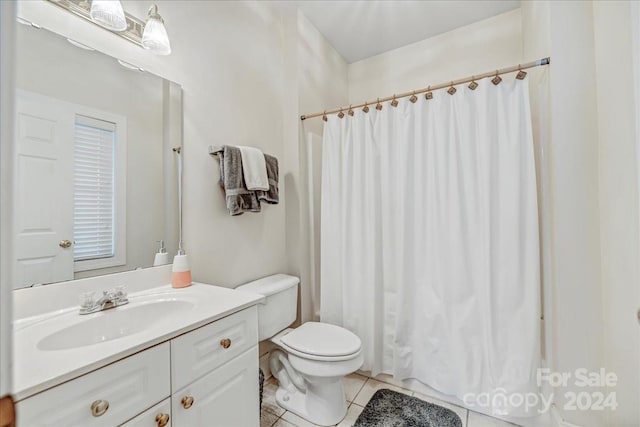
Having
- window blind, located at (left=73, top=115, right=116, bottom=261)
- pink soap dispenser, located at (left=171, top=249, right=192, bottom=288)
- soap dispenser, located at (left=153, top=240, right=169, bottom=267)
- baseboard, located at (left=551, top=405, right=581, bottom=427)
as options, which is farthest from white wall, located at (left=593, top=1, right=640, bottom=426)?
window blind, located at (left=73, top=115, right=116, bottom=261)

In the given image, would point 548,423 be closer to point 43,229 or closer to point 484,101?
point 484,101

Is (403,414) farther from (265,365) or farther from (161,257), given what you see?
(161,257)

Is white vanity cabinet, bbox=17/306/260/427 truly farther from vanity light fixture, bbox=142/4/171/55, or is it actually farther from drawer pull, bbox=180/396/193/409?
vanity light fixture, bbox=142/4/171/55

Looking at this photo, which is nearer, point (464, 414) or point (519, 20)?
point (464, 414)

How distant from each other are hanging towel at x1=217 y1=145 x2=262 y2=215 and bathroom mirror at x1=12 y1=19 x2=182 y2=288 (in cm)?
24

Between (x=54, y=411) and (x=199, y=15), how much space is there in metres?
1.74

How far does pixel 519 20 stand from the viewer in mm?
1950

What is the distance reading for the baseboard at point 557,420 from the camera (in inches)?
50.2

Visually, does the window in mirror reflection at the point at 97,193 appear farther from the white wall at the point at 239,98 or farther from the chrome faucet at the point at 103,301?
the white wall at the point at 239,98

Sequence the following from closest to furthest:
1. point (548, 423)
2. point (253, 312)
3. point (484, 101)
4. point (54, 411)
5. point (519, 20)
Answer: point (54, 411)
point (253, 312)
point (548, 423)
point (484, 101)
point (519, 20)

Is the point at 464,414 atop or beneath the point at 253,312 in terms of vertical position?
beneath

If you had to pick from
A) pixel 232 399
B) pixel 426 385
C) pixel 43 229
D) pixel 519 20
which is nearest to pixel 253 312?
pixel 232 399

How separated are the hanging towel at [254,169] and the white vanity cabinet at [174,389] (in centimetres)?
73

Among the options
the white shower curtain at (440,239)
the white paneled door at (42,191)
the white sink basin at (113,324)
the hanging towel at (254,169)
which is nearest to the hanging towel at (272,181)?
the hanging towel at (254,169)
